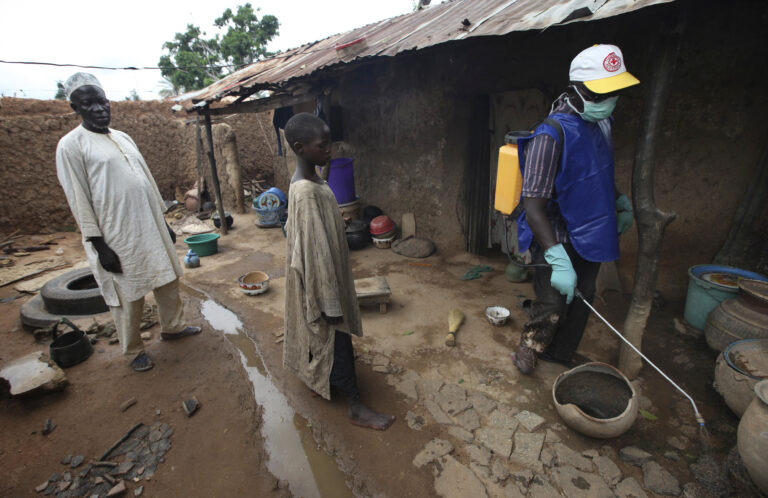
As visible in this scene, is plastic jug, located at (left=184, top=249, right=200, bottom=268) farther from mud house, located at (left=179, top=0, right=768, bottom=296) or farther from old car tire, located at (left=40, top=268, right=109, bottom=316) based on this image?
mud house, located at (left=179, top=0, right=768, bottom=296)

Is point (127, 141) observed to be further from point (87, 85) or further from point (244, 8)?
point (244, 8)

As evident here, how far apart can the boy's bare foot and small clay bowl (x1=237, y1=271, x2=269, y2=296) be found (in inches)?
101

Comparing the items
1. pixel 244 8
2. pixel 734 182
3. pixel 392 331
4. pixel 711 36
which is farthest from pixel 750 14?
pixel 244 8

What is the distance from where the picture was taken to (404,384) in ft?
9.20

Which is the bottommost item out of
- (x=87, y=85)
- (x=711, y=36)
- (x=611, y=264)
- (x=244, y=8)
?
(x=611, y=264)

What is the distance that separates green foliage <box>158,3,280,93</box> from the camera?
18.6m

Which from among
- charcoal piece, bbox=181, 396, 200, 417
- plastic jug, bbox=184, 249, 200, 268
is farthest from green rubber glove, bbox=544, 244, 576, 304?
plastic jug, bbox=184, 249, 200, 268

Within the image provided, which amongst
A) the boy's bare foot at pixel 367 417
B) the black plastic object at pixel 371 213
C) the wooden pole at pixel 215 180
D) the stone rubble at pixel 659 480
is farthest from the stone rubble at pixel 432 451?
the wooden pole at pixel 215 180

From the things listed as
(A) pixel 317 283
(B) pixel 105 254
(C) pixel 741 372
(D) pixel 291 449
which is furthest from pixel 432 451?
(B) pixel 105 254

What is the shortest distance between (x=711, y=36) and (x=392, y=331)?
3936mm

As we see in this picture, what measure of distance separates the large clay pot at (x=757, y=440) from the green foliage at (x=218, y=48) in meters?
21.6

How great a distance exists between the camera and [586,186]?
2.26 meters

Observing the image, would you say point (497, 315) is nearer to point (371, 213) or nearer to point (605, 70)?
point (605, 70)

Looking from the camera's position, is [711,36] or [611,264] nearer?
[711,36]
